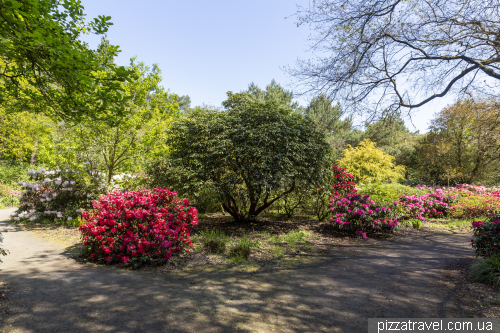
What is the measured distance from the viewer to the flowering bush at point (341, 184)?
A: 337 inches

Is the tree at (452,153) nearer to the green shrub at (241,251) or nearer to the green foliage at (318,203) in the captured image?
the green foliage at (318,203)

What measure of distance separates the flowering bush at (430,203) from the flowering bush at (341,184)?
9.29ft

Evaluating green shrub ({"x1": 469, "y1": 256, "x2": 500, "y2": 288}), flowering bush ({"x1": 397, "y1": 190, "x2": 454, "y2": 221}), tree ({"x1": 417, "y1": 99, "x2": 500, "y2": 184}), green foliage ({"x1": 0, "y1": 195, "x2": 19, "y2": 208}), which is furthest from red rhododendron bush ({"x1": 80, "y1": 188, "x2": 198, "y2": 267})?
tree ({"x1": 417, "y1": 99, "x2": 500, "y2": 184})

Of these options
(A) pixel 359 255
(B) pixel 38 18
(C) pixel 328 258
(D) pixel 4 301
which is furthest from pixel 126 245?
(A) pixel 359 255

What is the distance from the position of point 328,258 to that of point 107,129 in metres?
8.06

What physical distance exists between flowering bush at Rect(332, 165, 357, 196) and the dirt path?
3.53 metres

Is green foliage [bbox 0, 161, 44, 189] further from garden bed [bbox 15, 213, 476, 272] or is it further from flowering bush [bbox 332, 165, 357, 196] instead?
flowering bush [bbox 332, 165, 357, 196]

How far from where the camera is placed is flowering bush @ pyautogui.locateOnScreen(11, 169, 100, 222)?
8203 mm

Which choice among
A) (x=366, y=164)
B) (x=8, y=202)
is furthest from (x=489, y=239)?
(x=8, y=202)

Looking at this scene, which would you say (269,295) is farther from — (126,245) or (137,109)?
(137,109)

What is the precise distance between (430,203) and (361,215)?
572cm

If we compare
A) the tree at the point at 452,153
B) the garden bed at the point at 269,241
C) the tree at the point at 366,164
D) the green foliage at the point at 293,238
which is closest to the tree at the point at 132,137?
the garden bed at the point at 269,241

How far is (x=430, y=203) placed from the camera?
1064 cm

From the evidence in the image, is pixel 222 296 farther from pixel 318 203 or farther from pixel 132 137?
pixel 132 137
